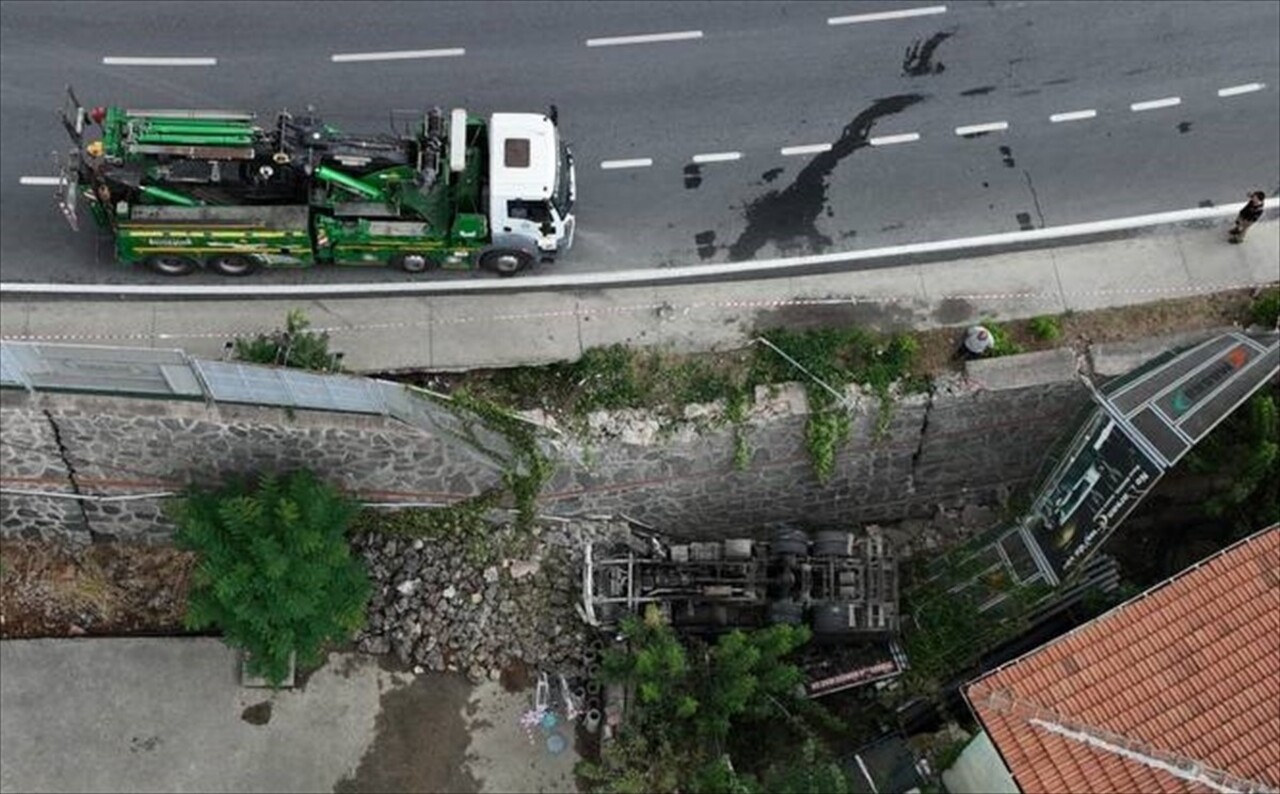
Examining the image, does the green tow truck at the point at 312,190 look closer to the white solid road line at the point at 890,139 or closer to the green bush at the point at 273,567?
the green bush at the point at 273,567

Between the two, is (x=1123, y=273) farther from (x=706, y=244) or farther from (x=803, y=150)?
(x=706, y=244)

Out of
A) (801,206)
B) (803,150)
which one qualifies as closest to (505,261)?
(801,206)

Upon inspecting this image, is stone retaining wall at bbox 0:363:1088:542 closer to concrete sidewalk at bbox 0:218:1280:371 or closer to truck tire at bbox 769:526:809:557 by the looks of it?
truck tire at bbox 769:526:809:557

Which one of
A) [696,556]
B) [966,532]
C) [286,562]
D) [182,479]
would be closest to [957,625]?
[966,532]

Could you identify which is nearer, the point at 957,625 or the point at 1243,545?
the point at 1243,545

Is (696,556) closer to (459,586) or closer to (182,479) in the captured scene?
(459,586)
